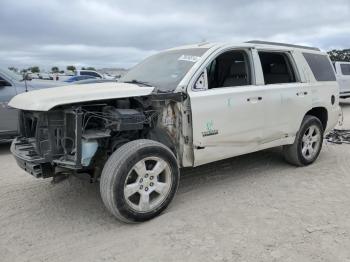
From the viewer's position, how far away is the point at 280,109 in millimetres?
5324

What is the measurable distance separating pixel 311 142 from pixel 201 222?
293 centimetres

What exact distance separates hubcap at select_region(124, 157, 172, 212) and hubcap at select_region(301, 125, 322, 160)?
275 cm

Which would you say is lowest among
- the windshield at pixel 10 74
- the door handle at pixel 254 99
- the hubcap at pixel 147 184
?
the hubcap at pixel 147 184

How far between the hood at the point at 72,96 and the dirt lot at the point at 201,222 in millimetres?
1210

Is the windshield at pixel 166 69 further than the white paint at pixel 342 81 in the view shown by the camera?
No

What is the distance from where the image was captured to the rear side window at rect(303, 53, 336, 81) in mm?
6046

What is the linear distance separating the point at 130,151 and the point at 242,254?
1.39m

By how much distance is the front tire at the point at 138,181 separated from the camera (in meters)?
3.69

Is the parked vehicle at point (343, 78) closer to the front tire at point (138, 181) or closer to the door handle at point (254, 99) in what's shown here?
the door handle at point (254, 99)

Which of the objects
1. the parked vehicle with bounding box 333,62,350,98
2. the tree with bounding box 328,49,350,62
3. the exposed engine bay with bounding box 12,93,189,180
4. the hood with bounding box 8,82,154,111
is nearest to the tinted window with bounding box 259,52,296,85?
the exposed engine bay with bounding box 12,93,189,180

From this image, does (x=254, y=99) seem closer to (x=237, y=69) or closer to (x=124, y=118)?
(x=237, y=69)

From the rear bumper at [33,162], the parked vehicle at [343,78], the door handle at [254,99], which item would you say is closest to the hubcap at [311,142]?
the door handle at [254,99]

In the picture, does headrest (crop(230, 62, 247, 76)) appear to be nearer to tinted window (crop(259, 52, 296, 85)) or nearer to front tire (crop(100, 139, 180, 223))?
tinted window (crop(259, 52, 296, 85))

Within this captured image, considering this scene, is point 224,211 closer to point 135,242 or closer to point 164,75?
point 135,242
